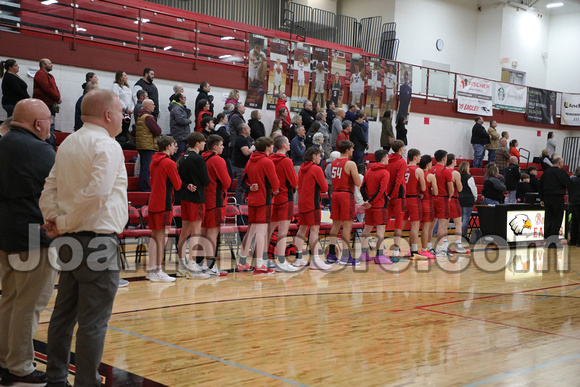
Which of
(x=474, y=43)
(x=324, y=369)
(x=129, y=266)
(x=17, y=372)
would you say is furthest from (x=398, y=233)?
(x=474, y=43)

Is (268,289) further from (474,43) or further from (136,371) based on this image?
(474,43)

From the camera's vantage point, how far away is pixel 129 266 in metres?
8.73

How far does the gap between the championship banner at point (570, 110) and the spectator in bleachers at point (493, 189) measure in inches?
493

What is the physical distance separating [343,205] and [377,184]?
29.6 inches

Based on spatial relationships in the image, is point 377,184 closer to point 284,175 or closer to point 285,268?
point 284,175

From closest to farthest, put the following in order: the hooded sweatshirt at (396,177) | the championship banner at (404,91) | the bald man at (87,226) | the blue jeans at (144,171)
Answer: the bald man at (87,226) < the hooded sweatshirt at (396,177) < the blue jeans at (144,171) < the championship banner at (404,91)

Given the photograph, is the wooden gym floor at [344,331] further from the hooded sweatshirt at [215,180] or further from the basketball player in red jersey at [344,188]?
the hooded sweatshirt at [215,180]

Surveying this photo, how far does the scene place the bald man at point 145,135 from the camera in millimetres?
10211

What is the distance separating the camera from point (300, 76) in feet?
52.0

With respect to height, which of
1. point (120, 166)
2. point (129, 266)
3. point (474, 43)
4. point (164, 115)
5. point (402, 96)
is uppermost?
point (474, 43)

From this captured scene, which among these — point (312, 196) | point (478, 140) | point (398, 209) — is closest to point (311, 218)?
point (312, 196)

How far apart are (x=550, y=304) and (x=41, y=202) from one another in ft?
18.8

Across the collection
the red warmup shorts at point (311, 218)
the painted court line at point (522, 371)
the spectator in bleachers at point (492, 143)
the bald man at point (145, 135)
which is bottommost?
the painted court line at point (522, 371)

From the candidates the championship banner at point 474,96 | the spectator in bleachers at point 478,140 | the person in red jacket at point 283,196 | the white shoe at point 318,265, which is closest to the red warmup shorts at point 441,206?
the white shoe at point 318,265
